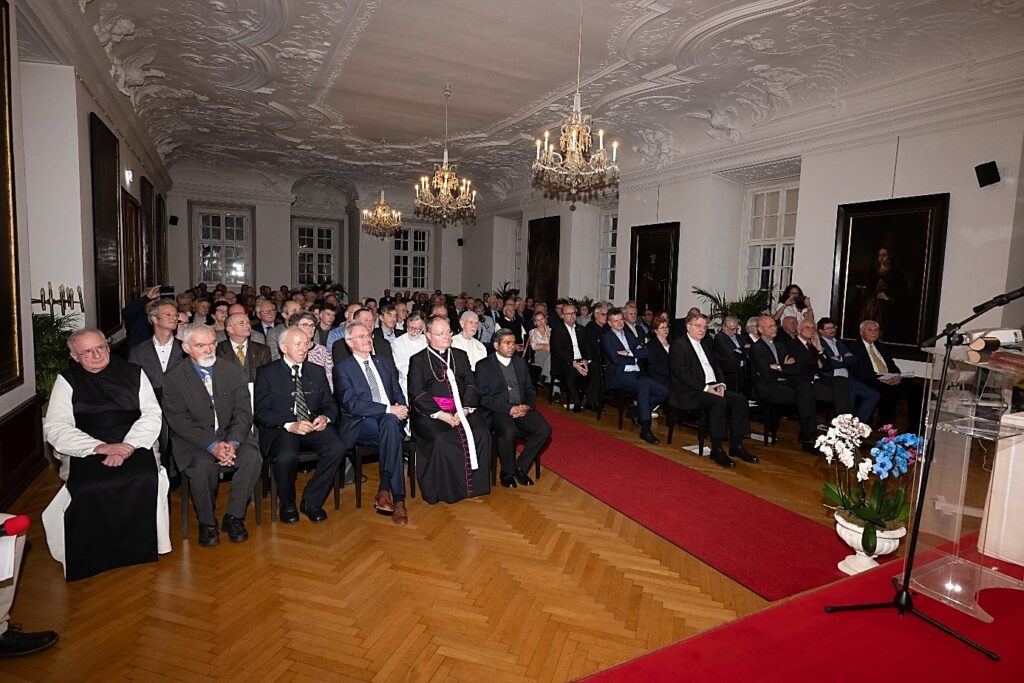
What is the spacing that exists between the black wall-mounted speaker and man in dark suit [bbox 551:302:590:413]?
475 centimetres

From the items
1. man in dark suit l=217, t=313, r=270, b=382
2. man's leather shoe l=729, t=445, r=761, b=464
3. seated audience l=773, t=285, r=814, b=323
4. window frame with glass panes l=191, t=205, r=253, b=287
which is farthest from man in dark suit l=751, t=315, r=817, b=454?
window frame with glass panes l=191, t=205, r=253, b=287

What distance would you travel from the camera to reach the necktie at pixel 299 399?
430 centimetres

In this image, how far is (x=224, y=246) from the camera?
55.1ft

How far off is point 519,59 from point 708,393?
485cm

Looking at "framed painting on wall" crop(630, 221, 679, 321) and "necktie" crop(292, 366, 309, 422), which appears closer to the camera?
"necktie" crop(292, 366, 309, 422)

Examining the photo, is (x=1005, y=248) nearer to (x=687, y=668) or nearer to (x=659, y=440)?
(x=659, y=440)

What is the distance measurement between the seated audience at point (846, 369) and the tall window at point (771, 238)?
1.82m

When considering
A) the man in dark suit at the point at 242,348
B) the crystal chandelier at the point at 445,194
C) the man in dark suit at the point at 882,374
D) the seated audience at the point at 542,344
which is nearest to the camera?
the man in dark suit at the point at 242,348

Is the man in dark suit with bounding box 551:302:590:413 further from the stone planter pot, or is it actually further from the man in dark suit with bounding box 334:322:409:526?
the stone planter pot

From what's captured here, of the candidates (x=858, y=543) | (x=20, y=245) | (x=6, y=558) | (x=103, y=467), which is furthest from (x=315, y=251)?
(x=858, y=543)

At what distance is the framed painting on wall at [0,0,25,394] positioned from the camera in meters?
3.86

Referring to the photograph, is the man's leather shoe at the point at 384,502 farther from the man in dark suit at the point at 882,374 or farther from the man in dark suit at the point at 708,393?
the man in dark suit at the point at 882,374

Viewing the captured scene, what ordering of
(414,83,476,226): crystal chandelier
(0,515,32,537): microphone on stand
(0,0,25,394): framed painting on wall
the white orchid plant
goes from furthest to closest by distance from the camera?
(414,83,476,226): crystal chandelier, (0,0,25,394): framed painting on wall, the white orchid plant, (0,515,32,537): microphone on stand

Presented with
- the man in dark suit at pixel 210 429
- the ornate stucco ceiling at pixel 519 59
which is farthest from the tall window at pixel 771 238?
the man in dark suit at pixel 210 429
